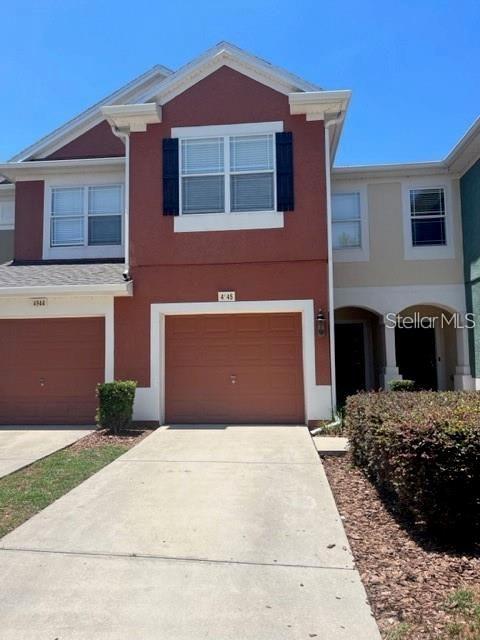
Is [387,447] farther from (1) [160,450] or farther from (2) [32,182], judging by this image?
(2) [32,182]

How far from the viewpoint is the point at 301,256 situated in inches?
408

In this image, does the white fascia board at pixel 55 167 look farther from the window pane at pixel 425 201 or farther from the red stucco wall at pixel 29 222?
the window pane at pixel 425 201

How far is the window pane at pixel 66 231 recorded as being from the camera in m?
12.7

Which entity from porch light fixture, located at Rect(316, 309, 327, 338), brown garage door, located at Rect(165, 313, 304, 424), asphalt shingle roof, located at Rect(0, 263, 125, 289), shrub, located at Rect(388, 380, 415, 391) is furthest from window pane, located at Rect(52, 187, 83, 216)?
shrub, located at Rect(388, 380, 415, 391)

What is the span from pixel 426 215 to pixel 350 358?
178 inches

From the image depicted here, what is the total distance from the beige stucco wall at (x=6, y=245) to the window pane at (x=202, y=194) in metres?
6.03

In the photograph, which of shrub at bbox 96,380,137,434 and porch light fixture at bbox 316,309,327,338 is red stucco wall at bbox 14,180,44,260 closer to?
shrub at bbox 96,380,137,434

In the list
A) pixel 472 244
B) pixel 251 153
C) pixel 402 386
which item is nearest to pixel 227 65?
pixel 251 153

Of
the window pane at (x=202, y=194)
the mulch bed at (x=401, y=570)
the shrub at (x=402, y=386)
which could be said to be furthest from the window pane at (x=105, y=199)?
the mulch bed at (x=401, y=570)

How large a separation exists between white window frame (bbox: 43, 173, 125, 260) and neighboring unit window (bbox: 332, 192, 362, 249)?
18.1ft

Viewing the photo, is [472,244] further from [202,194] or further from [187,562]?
[187,562]

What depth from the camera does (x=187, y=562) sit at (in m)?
4.19

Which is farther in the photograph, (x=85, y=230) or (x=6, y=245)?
(x=6, y=245)

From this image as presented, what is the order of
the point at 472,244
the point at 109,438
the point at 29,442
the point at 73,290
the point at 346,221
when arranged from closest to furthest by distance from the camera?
the point at 29,442, the point at 109,438, the point at 73,290, the point at 472,244, the point at 346,221
